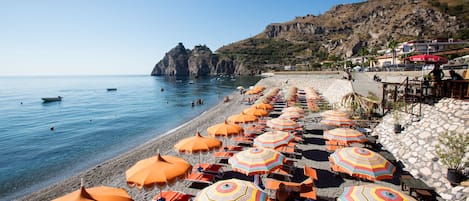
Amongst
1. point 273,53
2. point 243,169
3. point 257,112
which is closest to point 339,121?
point 257,112

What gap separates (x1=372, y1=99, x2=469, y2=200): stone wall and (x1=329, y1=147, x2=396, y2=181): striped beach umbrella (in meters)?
2.15

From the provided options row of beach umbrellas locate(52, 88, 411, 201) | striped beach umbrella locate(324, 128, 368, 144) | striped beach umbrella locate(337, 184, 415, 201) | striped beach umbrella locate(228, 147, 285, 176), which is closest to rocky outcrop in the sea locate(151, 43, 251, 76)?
striped beach umbrella locate(324, 128, 368, 144)

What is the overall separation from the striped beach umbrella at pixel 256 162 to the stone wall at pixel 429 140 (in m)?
5.28

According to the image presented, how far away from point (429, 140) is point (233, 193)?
28.3ft

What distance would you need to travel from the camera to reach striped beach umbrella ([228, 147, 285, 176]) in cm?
714

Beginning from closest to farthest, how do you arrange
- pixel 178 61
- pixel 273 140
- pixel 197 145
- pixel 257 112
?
1. pixel 197 145
2. pixel 273 140
3. pixel 257 112
4. pixel 178 61

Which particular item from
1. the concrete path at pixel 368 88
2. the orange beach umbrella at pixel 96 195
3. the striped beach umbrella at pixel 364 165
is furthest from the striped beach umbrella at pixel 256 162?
the concrete path at pixel 368 88

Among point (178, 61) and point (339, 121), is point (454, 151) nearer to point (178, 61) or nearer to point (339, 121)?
point (339, 121)

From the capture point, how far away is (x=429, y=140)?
8.97 meters

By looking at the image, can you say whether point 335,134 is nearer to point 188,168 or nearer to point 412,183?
point 412,183

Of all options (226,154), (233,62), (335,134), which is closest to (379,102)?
(335,134)

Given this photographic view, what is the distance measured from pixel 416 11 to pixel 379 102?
111790 millimetres

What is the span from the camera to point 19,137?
2394 cm

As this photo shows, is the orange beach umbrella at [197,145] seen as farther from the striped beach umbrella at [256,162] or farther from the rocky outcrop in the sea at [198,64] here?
the rocky outcrop in the sea at [198,64]
